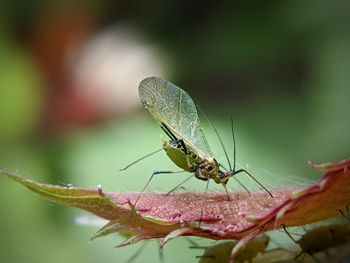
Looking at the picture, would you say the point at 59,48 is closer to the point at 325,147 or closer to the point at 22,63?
the point at 22,63

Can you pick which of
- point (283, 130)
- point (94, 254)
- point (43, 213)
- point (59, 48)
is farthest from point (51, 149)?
point (283, 130)

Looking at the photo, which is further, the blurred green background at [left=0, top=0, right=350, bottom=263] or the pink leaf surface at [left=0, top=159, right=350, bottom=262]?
the blurred green background at [left=0, top=0, right=350, bottom=263]

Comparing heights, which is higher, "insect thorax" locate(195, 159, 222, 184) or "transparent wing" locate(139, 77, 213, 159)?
"transparent wing" locate(139, 77, 213, 159)

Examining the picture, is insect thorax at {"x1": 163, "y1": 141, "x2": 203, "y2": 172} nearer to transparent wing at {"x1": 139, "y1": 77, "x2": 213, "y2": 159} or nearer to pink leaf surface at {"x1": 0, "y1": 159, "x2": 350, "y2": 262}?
transparent wing at {"x1": 139, "y1": 77, "x2": 213, "y2": 159}

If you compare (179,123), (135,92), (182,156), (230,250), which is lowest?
(230,250)

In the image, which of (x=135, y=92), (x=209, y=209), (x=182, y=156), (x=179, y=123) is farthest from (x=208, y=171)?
(x=135, y=92)

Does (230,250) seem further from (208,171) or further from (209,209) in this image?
(208,171)

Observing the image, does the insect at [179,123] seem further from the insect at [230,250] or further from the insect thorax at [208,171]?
the insect at [230,250]

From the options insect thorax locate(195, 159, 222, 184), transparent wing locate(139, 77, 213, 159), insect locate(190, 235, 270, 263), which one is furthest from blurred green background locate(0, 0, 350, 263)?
insect locate(190, 235, 270, 263)
